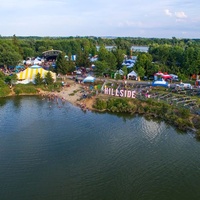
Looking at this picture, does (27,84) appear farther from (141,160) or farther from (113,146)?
(141,160)

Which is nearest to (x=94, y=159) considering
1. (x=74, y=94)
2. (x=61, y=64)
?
(x=74, y=94)

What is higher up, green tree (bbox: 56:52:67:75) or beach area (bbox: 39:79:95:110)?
green tree (bbox: 56:52:67:75)

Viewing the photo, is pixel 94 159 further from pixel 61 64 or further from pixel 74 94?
pixel 61 64

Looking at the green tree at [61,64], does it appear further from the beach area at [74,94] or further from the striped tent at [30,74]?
the beach area at [74,94]

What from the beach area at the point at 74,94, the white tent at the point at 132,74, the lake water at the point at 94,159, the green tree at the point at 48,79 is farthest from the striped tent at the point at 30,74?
the white tent at the point at 132,74

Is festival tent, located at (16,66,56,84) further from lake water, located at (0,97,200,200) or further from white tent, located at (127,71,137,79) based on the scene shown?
white tent, located at (127,71,137,79)

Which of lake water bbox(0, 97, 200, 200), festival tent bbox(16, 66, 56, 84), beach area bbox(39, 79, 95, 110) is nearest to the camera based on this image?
lake water bbox(0, 97, 200, 200)

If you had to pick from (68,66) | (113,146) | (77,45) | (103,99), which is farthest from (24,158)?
(77,45)

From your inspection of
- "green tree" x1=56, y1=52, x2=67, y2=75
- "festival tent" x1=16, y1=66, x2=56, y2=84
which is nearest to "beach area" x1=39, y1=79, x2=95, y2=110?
"festival tent" x1=16, y1=66, x2=56, y2=84
